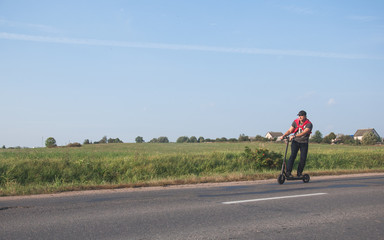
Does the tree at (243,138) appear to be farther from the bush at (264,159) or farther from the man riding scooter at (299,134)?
the man riding scooter at (299,134)

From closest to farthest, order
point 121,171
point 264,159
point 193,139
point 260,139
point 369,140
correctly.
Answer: point 121,171 → point 264,159 → point 260,139 → point 369,140 → point 193,139

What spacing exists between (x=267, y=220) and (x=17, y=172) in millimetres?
9422

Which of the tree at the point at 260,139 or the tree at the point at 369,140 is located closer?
the tree at the point at 260,139

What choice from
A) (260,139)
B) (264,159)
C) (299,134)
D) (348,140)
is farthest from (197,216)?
(348,140)

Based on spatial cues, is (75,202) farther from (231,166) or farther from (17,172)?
(231,166)

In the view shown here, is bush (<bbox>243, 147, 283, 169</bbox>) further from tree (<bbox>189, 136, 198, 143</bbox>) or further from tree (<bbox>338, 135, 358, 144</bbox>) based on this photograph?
tree (<bbox>189, 136, 198, 143</bbox>)

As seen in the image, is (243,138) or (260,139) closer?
(260,139)

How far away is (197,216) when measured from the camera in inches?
213

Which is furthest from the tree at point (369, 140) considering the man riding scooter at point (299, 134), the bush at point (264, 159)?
the man riding scooter at point (299, 134)

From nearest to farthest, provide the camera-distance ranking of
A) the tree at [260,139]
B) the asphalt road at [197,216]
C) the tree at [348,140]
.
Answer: the asphalt road at [197,216] < the tree at [348,140] < the tree at [260,139]

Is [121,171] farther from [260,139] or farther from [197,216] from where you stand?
[260,139]

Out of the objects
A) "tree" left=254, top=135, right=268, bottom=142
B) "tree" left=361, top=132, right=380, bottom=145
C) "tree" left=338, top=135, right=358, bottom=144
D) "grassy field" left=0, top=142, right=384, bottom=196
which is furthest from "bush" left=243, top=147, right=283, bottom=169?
"tree" left=361, top=132, right=380, bottom=145

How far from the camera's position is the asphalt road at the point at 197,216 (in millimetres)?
4426

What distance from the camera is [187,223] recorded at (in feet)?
16.3
